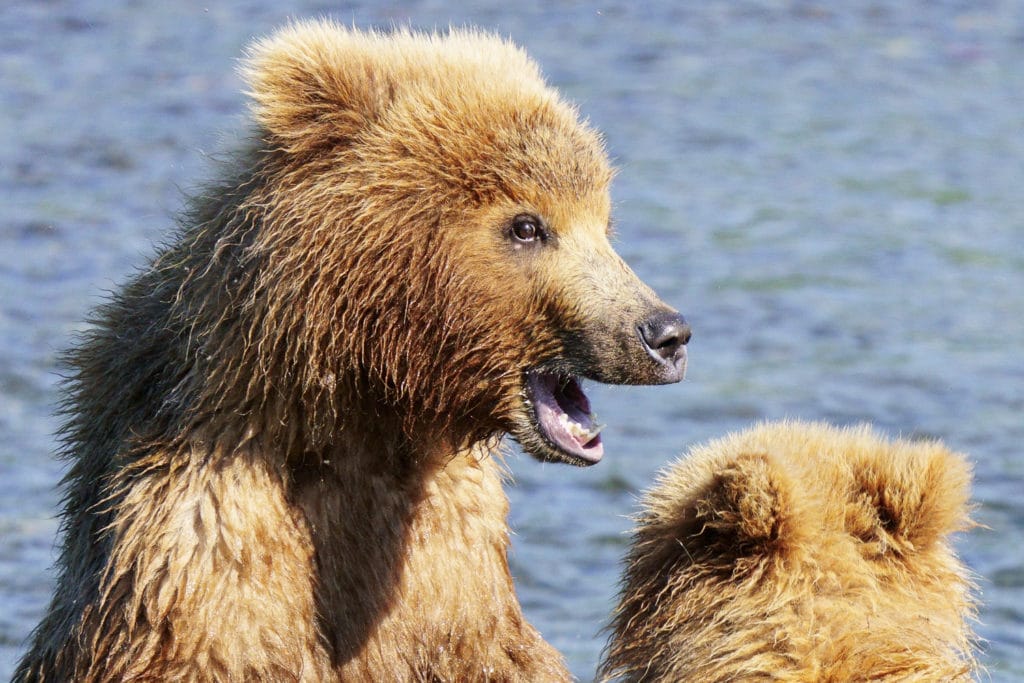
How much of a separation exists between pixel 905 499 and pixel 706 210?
29.4 ft

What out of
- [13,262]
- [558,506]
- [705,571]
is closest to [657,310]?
[705,571]

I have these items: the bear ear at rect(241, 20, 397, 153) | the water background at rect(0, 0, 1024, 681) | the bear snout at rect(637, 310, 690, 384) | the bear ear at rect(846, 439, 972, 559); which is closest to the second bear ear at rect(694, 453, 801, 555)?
the bear ear at rect(846, 439, 972, 559)

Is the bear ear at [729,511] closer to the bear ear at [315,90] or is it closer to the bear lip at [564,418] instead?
the bear lip at [564,418]

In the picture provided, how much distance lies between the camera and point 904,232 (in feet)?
45.6

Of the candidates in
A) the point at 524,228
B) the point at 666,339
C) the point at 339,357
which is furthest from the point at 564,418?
the point at 339,357

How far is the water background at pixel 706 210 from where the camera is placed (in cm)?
1005

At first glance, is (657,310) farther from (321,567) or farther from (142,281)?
(142,281)

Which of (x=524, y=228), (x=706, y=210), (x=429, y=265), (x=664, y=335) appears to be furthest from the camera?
(x=706, y=210)

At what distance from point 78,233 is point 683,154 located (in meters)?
5.21

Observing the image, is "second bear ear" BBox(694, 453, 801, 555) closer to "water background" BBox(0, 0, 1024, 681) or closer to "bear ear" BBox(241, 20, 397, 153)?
"water background" BBox(0, 0, 1024, 681)

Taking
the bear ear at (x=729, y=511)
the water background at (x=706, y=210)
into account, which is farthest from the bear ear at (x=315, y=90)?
the bear ear at (x=729, y=511)

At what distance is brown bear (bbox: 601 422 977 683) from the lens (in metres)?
5.11

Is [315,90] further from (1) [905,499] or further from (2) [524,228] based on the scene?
(1) [905,499]

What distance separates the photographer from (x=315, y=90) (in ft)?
19.8
